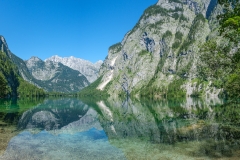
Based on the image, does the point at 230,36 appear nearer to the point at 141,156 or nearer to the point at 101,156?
the point at 141,156

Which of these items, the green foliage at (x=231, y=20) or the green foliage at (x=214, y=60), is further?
the green foliage at (x=214, y=60)

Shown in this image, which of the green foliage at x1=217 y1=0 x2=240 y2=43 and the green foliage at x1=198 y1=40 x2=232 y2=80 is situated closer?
the green foliage at x1=217 y1=0 x2=240 y2=43

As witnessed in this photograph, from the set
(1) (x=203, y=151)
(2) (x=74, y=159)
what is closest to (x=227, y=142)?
(1) (x=203, y=151)

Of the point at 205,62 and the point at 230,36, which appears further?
the point at 205,62

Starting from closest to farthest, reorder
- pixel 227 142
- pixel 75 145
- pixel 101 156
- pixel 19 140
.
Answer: pixel 101 156 → pixel 227 142 → pixel 75 145 → pixel 19 140

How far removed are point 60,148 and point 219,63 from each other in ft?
101

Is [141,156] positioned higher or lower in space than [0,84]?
lower

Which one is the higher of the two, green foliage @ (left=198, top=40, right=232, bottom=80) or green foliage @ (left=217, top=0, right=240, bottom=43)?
green foliage @ (left=217, top=0, right=240, bottom=43)

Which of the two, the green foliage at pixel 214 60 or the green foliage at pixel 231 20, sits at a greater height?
the green foliage at pixel 231 20

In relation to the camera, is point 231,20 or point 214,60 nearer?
point 231,20

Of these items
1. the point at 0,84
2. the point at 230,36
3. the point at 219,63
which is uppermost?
the point at 0,84

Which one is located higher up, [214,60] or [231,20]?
[231,20]

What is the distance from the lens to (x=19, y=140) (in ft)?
137

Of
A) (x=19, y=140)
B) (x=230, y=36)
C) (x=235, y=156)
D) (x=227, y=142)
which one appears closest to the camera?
(x=230, y=36)
